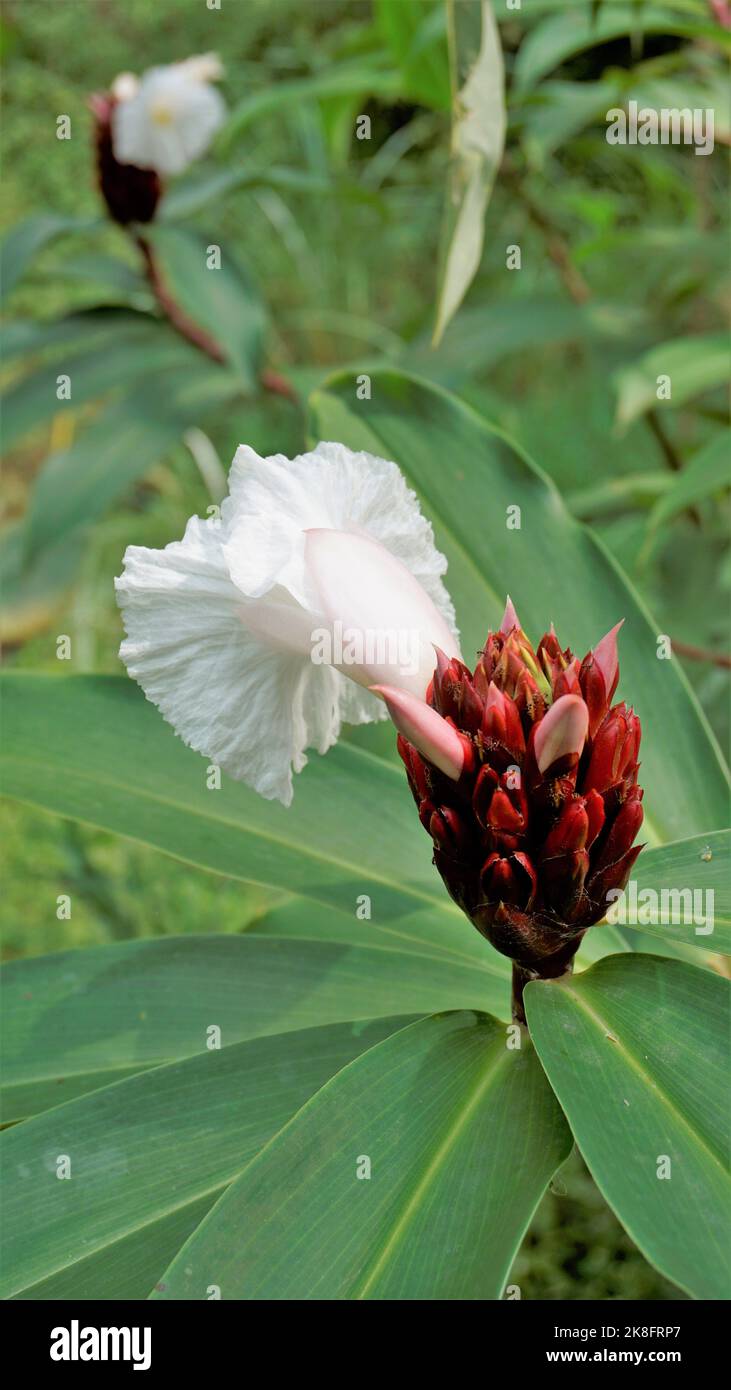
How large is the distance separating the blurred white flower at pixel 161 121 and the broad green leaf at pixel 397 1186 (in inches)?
63.4

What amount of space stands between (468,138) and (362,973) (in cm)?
65

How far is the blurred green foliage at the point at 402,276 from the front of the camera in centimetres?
179

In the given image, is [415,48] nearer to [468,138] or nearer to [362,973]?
[468,138]

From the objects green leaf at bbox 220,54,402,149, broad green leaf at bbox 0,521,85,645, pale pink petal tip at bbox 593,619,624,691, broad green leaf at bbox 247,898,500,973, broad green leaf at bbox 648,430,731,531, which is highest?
green leaf at bbox 220,54,402,149

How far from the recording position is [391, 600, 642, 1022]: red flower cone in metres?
0.67

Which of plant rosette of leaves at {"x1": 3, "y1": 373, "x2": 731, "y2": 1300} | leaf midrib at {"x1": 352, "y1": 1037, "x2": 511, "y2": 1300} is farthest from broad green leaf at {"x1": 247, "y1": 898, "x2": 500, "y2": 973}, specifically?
leaf midrib at {"x1": 352, "y1": 1037, "x2": 511, "y2": 1300}

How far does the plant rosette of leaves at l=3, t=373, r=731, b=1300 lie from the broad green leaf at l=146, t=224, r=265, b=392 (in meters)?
1.06

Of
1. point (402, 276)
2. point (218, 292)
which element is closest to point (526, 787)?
point (218, 292)

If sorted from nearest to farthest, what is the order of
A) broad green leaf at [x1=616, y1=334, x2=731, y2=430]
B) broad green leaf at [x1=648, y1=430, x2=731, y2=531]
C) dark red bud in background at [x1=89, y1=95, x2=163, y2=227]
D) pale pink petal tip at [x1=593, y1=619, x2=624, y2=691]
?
pale pink petal tip at [x1=593, y1=619, x2=624, y2=691], broad green leaf at [x1=648, y1=430, x2=731, y2=531], broad green leaf at [x1=616, y1=334, x2=731, y2=430], dark red bud in background at [x1=89, y1=95, x2=163, y2=227]

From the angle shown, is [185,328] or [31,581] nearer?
[185,328]

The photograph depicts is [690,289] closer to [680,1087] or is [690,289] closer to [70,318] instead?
[70,318]

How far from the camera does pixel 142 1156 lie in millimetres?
821

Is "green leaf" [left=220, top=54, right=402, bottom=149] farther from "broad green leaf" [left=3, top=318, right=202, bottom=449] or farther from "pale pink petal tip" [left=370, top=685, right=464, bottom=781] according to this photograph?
"pale pink petal tip" [left=370, top=685, right=464, bottom=781]
